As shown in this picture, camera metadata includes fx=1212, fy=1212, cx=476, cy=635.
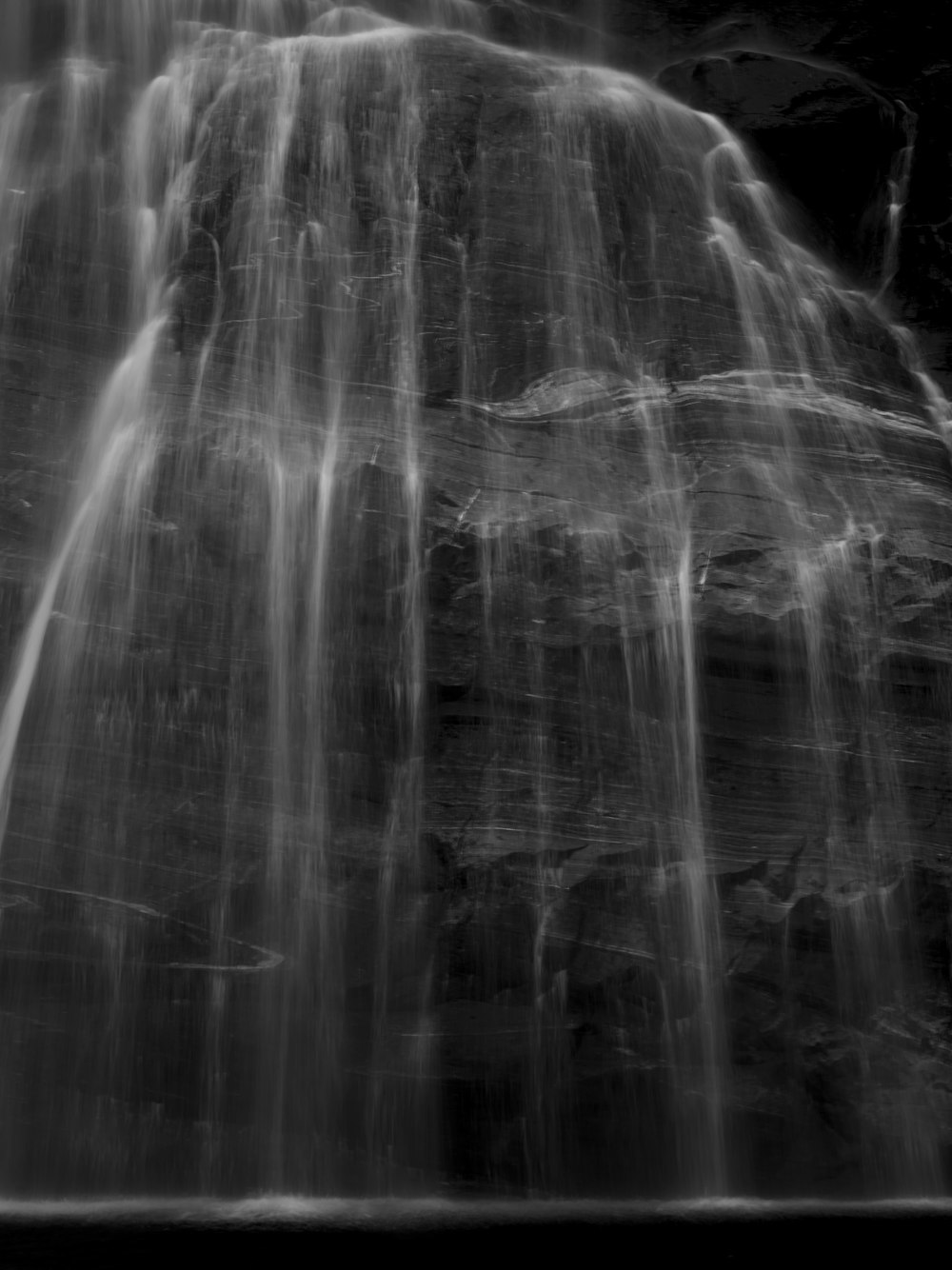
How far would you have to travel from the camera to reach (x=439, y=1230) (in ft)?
24.0

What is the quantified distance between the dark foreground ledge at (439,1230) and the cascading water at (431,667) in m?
0.23

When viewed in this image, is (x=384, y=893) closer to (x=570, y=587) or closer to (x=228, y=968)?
(x=228, y=968)

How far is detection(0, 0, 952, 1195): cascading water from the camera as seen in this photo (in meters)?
8.09

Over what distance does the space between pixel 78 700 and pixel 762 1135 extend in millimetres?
5675

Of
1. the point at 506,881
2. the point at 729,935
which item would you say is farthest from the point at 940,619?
the point at 506,881

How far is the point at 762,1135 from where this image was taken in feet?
27.3

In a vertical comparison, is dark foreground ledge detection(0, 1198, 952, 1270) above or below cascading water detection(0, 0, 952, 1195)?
below

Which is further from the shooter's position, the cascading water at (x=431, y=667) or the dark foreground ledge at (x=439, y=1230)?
the cascading water at (x=431, y=667)

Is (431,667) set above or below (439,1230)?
above

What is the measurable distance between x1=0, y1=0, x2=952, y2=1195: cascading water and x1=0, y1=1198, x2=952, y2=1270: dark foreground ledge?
23 centimetres

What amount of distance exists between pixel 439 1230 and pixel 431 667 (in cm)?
379

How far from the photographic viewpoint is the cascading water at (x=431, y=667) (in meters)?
8.09

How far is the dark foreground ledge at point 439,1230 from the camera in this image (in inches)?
267

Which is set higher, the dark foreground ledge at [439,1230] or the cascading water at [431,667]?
the cascading water at [431,667]
